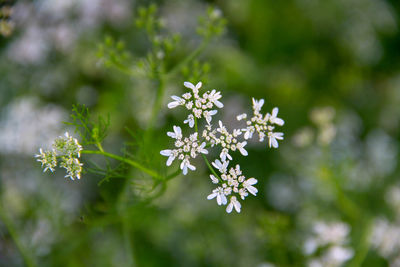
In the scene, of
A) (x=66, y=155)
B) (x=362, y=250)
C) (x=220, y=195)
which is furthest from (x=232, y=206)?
(x=362, y=250)

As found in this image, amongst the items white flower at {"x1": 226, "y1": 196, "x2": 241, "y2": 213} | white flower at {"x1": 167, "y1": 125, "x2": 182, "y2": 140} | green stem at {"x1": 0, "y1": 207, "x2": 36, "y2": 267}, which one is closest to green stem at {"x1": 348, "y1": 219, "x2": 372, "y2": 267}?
white flower at {"x1": 226, "y1": 196, "x2": 241, "y2": 213}

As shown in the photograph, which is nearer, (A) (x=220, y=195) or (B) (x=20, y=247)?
(A) (x=220, y=195)

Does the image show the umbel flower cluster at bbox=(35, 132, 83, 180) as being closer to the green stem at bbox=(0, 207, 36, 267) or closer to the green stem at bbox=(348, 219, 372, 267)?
the green stem at bbox=(0, 207, 36, 267)

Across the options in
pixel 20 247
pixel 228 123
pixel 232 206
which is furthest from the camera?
pixel 228 123

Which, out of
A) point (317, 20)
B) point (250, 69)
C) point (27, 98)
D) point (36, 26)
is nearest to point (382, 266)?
point (250, 69)

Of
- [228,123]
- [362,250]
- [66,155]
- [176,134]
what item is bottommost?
[66,155]

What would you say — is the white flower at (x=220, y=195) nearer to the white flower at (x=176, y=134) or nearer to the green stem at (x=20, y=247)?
the white flower at (x=176, y=134)

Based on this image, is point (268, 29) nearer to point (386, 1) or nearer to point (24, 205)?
point (386, 1)

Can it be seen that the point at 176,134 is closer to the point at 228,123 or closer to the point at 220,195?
the point at 220,195

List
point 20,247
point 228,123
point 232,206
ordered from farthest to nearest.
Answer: point 228,123 → point 20,247 → point 232,206
